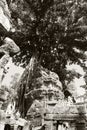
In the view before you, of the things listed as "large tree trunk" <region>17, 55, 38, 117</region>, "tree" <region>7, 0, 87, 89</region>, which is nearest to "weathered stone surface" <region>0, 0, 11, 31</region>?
"large tree trunk" <region>17, 55, 38, 117</region>

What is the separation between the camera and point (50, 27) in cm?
1448

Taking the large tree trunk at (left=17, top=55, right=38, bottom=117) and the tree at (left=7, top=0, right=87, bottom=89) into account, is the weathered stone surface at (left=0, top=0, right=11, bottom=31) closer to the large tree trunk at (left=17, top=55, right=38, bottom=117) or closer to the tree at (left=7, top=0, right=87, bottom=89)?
the large tree trunk at (left=17, top=55, right=38, bottom=117)

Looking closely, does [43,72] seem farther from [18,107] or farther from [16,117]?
[16,117]

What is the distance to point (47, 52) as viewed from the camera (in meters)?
17.1

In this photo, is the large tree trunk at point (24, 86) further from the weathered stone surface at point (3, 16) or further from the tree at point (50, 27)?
the weathered stone surface at point (3, 16)

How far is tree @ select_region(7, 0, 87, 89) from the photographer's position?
14.3 m

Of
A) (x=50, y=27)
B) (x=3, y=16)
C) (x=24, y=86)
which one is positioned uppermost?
(x=50, y=27)

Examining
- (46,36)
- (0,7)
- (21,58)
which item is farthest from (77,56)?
(0,7)

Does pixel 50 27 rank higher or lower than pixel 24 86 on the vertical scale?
higher

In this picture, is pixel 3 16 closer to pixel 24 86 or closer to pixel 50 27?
pixel 24 86

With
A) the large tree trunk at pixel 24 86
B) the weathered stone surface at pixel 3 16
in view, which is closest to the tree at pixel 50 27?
the large tree trunk at pixel 24 86

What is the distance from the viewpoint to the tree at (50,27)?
46.9 feet

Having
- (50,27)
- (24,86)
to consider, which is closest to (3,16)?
(24,86)

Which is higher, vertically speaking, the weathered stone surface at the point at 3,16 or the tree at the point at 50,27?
the tree at the point at 50,27
